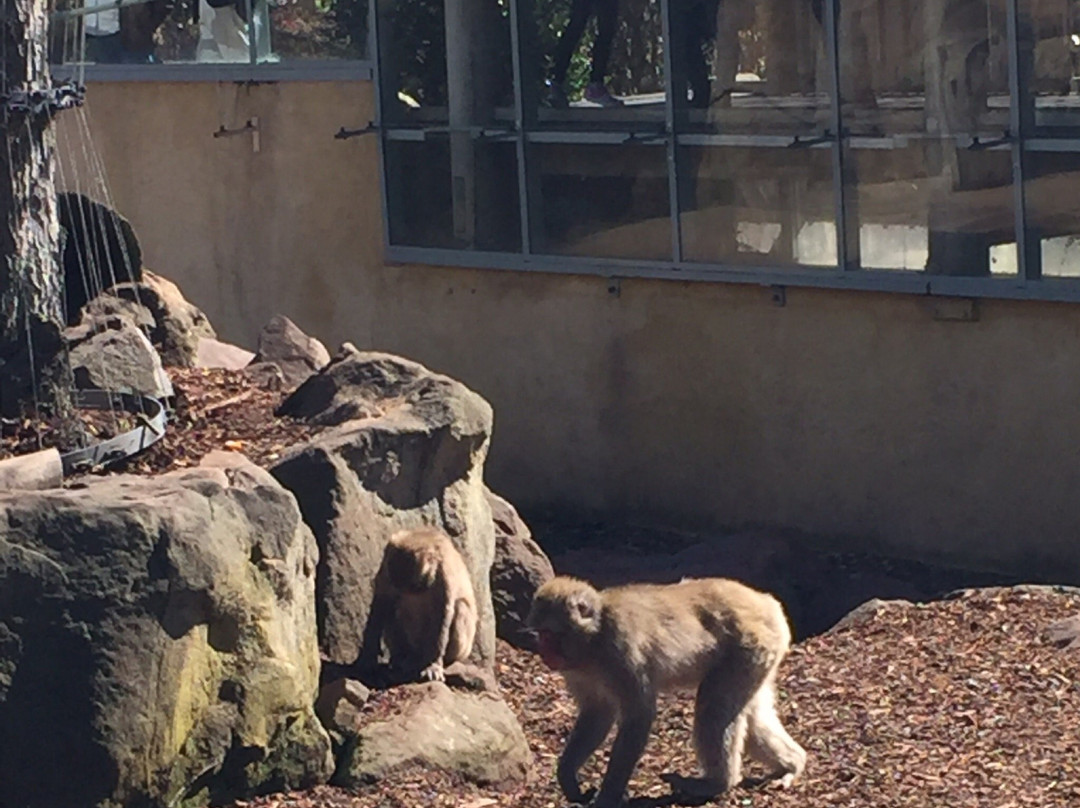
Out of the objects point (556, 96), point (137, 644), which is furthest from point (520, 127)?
point (137, 644)

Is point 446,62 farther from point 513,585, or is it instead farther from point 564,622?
point 564,622

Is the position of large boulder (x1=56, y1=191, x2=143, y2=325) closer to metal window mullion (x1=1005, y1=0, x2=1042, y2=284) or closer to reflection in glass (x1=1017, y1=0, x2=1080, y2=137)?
metal window mullion (x1=1005, y1=0, x2=1042, y2=284)

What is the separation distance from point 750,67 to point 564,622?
206 inches

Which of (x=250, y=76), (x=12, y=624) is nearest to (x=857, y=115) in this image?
(x=250, y=76)

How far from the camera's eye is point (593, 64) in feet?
36.3

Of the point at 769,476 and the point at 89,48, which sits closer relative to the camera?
the point at 769,476

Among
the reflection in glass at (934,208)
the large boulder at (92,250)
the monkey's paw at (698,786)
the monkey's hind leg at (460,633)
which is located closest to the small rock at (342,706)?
the monkey's hind leg at (460,633)

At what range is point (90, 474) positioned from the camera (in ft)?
22.5

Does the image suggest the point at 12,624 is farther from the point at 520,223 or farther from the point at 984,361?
the point at 520,223

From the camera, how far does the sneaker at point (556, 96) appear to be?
11.3 m

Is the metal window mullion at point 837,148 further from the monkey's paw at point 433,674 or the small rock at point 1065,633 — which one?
the monkey's paw at point 433,674

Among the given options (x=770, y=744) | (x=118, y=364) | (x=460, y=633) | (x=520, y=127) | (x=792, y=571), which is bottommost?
(x=792, y=571)

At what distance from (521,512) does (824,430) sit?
223 cm

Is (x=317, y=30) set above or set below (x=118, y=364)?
above
